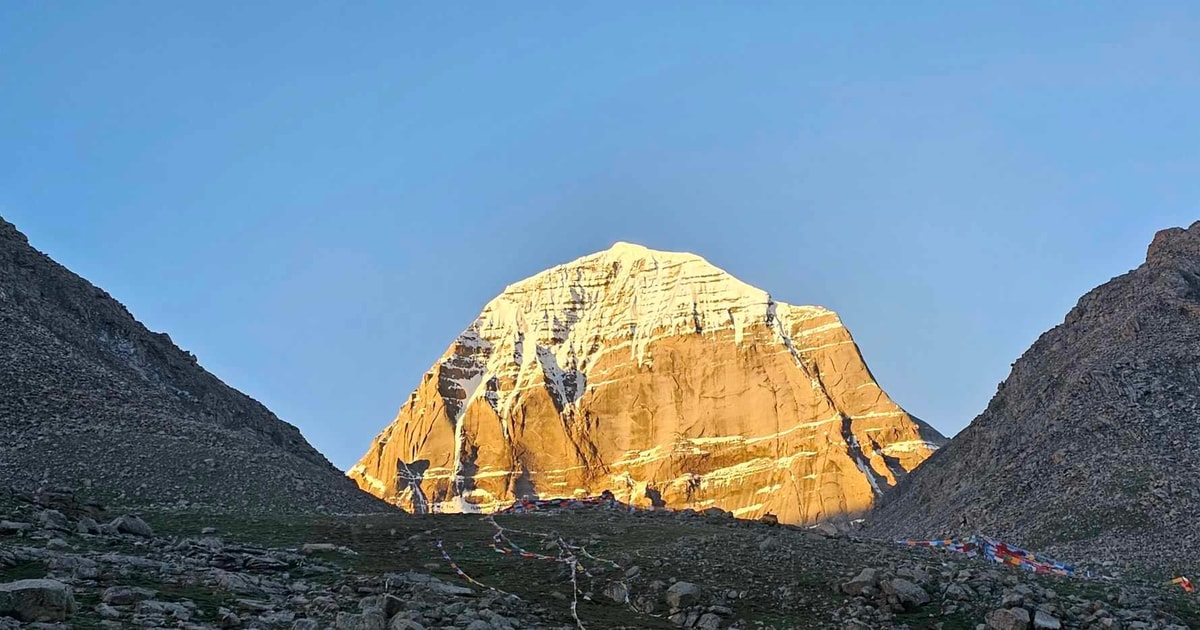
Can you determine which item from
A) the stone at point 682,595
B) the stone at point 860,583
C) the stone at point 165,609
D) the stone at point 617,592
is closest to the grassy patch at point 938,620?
the stone at point 860,583

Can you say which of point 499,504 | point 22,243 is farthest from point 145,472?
point 499,504

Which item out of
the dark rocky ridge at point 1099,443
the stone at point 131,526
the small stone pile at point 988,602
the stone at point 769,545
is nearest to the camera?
the small stone pile at point 988,602

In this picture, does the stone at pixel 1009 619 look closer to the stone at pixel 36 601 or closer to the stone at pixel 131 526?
the stone at pixel 36 601

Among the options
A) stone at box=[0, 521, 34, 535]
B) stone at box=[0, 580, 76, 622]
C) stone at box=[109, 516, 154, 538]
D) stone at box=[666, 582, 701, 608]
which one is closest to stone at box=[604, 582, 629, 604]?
stone at box=[666, 582, 701, 608]

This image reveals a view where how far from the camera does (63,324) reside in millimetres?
57375

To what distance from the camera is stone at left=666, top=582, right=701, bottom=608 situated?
80.4 ft

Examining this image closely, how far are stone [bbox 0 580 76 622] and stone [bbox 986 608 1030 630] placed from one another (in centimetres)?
1767

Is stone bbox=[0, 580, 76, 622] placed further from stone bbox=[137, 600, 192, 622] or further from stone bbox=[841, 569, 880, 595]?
stone bbox=[841, 569, 880, 595]

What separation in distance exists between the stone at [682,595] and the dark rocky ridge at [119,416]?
19855 millimetres

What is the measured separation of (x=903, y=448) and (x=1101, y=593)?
166 meters

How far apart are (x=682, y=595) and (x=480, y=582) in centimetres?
455

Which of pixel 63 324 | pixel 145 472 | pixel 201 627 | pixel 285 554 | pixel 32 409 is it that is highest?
pixel 63 324

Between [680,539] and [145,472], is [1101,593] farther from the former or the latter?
[145,472]

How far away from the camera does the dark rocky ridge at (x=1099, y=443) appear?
56219mm
